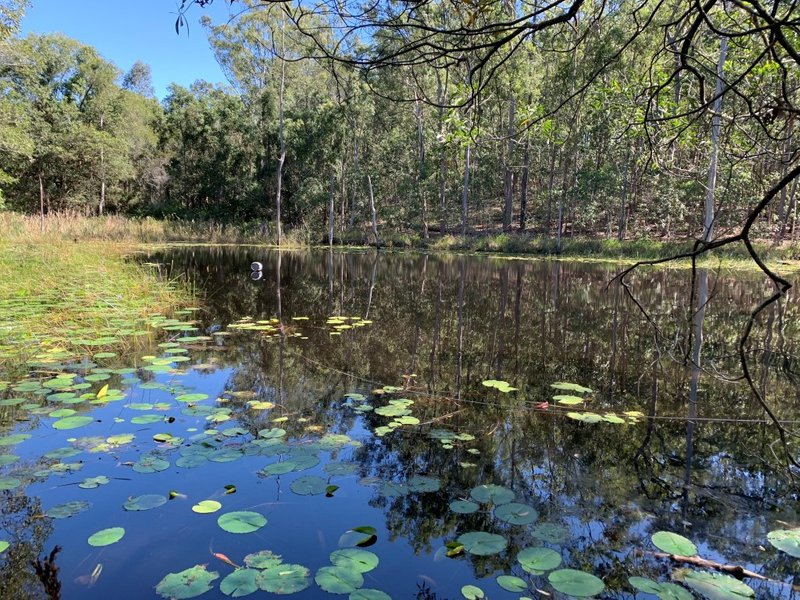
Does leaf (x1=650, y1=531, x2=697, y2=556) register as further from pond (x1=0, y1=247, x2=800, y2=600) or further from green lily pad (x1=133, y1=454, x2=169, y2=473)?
green lily pad (x1=133, y1=454, x2=169, y2=473)

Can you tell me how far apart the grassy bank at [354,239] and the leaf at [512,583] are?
13.0 m

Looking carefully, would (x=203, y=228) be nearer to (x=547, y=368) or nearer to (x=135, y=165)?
(x=135, y=165)

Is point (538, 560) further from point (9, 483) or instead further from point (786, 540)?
point (9, 483)

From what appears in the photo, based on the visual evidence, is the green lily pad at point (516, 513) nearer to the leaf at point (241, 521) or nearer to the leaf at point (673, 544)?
the leaf at point (673, 544)

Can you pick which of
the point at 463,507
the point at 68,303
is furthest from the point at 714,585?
the point at 68,303

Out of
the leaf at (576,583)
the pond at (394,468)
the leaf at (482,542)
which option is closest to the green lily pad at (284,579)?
the pond at (394,468)

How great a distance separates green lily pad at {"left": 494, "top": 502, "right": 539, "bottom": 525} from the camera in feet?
8.09

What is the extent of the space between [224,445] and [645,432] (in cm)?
289

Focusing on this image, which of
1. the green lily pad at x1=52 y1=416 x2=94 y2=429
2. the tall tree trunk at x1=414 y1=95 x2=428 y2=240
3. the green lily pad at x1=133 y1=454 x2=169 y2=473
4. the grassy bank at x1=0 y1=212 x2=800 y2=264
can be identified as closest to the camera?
the green lily pad at x1=133 y1=454 x2=169 y2=473

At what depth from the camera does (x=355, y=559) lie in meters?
2.13

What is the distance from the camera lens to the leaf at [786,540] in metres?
2.29

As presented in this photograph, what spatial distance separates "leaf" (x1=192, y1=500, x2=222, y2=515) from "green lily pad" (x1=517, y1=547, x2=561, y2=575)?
4.67 ft

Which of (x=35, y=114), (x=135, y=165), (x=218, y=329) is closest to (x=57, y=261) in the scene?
(x=218, y=329)

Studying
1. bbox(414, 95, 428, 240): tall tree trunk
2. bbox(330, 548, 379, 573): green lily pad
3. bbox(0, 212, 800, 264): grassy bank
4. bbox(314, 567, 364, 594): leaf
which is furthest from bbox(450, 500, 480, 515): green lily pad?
bbox(414, 95, 428, 240): tall tree trunk
